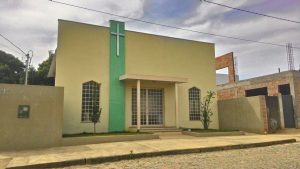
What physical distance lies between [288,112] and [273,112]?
6.09ft

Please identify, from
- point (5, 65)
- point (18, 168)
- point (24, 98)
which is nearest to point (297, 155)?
point (18, 168)

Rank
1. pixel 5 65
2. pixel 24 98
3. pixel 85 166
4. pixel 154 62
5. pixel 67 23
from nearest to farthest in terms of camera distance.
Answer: pixel 85 166
pixel 24 98
pixel 67 23
pixel 154 62
pixel 5 65

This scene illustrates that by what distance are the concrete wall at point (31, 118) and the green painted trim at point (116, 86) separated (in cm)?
435

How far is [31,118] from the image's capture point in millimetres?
10141

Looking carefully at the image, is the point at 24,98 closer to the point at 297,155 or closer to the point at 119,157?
the point at 119,157

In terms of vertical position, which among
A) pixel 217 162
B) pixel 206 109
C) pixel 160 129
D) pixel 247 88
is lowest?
pixel 217 162

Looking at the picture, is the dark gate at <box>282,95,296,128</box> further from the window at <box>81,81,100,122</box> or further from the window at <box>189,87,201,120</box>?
the window at <box>81,81,100,122</box>

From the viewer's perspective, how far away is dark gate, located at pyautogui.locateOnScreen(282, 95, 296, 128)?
17.6 metres

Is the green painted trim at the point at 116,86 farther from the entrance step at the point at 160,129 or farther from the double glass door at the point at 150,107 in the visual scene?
the entrance step at the point at 160,129

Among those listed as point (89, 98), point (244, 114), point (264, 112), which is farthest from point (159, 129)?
point (264, 112)

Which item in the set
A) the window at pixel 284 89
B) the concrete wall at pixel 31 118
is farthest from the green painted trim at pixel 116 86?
the window at pixel 284 89

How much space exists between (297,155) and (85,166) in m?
6.07

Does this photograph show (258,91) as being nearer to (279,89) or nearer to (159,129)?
(279,89)

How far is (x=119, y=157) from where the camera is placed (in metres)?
7.88
